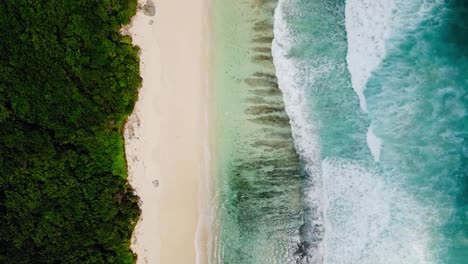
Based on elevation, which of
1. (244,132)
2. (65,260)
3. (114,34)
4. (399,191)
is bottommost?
(65,260)

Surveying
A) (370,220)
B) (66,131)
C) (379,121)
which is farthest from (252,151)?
(66,131)

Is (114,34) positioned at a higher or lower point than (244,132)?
higher

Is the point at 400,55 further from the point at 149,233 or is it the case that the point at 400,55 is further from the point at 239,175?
the point at 149,233

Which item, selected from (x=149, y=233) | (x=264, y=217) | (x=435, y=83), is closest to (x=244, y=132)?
(x=264, y=217)

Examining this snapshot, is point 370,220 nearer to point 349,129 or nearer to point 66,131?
point 349,129

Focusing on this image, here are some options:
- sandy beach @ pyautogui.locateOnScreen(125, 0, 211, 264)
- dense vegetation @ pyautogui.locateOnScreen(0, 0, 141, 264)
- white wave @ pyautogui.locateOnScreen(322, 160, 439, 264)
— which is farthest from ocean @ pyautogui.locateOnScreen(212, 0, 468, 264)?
dense vegetation @ pyautogui.locateOnScreen(0, 0, 141, 264)

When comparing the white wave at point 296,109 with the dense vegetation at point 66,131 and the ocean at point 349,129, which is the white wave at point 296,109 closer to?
the ocean at point 349,129
